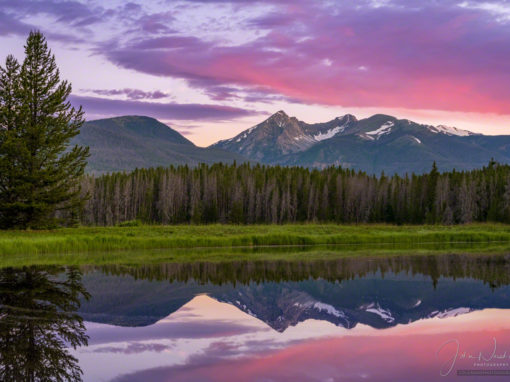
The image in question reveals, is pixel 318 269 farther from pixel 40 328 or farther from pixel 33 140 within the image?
pixel 33 140

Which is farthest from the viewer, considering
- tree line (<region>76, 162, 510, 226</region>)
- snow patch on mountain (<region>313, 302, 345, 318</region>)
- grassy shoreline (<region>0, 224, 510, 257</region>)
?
tree line (<region>76, 162, 510, 226</region>)

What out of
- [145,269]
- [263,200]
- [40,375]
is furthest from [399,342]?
[263,200]

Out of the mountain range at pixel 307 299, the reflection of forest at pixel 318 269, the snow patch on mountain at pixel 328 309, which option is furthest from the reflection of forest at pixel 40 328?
the snow patch on mountain at pixel 328 309

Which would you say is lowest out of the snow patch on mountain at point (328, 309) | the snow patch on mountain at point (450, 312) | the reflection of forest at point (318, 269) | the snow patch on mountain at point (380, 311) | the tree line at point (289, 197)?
the reflection of forest at point (318, 269)

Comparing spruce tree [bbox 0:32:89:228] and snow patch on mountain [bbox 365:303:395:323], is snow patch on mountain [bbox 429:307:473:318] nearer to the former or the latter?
snow patch on mountain [bbox 365:303:395:323]

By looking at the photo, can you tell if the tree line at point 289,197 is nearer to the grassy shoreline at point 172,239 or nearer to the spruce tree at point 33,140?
the grassy shoreline at point 172,239

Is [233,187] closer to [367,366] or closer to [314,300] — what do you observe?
[314,300]

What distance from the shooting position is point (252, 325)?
46.1 feet

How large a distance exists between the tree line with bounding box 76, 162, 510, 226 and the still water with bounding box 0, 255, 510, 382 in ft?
251

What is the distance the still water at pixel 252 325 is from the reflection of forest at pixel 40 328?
0.11 feet

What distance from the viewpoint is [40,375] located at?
30.3ft

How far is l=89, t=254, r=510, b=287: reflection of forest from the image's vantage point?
76.1ft

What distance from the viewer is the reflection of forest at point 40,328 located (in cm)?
947

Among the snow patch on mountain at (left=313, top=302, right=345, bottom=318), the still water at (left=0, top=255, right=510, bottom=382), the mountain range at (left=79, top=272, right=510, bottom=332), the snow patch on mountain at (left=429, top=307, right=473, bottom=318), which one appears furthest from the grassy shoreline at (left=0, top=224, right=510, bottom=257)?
the snow patch on mountain at (left=429, top=307, right=473, bottom=318)
